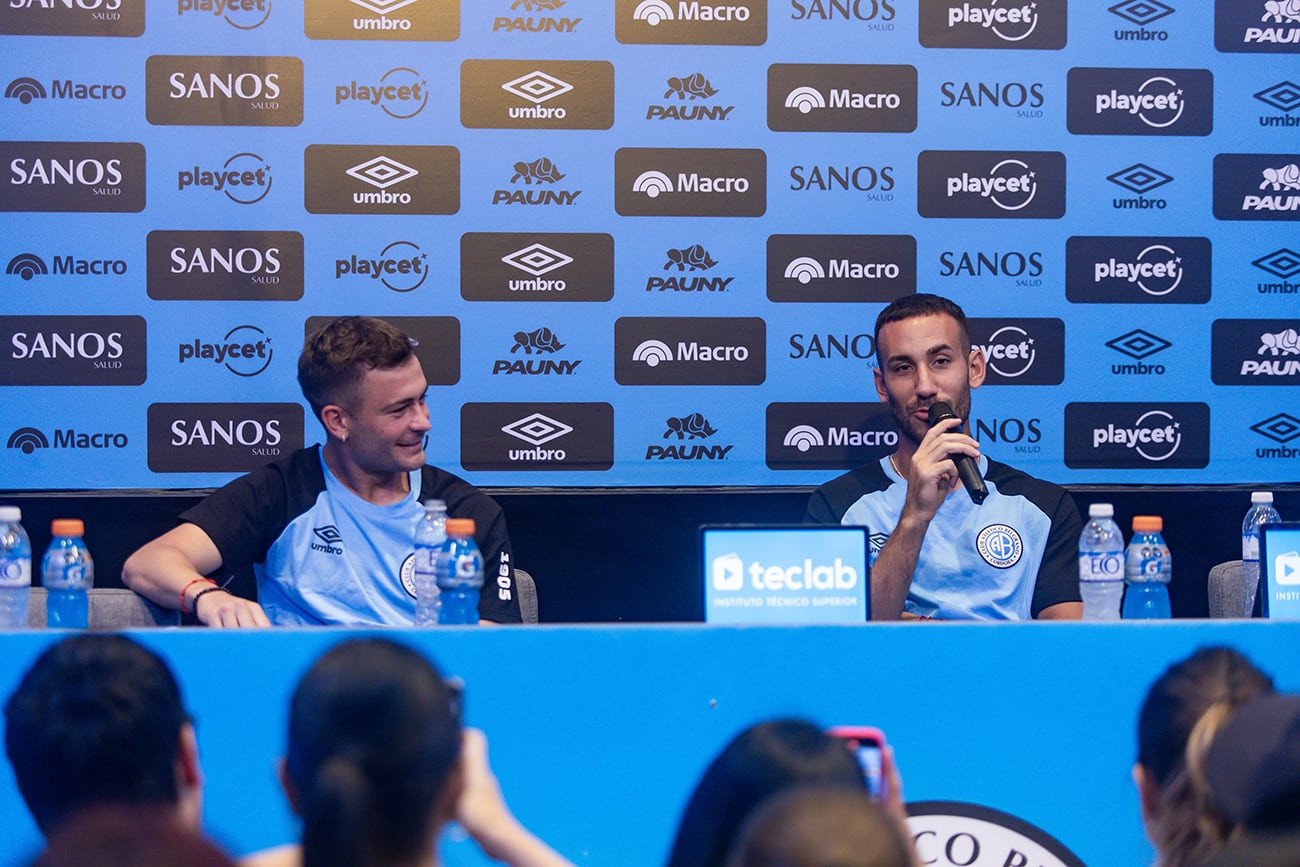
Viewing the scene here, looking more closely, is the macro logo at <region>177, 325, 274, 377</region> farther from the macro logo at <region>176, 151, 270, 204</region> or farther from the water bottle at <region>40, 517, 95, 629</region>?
the water bottle at <region>40, 517, 95, 629</region>

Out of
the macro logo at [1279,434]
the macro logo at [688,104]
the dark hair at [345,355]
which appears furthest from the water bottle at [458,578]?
the macro logo at [1279,434]

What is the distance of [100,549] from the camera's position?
126 inches

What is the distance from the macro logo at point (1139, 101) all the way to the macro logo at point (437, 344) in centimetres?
171

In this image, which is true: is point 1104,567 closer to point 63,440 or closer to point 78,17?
point 63,440

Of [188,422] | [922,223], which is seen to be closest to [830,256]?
[922,223]

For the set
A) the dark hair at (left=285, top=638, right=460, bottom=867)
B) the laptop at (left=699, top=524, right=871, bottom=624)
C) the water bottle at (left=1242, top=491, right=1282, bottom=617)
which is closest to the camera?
the dark hair at (left=285, top=638, right=460, bottom=867)

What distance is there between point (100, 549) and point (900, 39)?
2451 millimetres

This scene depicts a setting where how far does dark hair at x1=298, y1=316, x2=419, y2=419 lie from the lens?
8.82 feet

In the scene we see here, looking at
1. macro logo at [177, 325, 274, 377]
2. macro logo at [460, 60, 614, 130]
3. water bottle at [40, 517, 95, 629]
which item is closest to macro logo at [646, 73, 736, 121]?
macro logo at [460, 60, 614, 130]

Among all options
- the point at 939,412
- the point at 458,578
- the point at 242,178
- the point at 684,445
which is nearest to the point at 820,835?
the point at 458,578

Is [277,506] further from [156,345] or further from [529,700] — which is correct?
[529,700]

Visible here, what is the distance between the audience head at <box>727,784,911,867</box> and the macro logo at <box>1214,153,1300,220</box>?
2939 millimetres

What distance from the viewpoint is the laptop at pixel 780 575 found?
6.72ft

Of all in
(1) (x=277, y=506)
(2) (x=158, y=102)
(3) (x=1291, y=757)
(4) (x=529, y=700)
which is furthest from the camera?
(2) (x=158, y=102)
